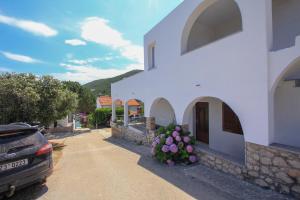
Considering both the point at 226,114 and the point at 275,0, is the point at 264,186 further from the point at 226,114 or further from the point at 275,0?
the point at 275,0

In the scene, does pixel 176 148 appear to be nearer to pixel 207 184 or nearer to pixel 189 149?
pixel 189 149

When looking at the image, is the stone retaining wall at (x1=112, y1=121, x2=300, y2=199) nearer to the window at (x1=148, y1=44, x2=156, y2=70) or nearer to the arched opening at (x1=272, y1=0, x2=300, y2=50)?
the arched opening at (x1=272, y1=0, x2=300, y2=50)

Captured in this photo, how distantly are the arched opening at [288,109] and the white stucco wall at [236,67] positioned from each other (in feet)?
3.90

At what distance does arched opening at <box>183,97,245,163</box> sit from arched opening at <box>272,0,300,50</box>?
303 centimetres

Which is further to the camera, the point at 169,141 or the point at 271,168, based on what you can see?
the point at 169,141

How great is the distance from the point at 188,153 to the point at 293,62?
163 inches

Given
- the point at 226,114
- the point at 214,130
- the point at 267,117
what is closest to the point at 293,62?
the point at 267,117

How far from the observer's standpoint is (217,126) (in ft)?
27.2

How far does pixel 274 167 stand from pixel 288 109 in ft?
7.00

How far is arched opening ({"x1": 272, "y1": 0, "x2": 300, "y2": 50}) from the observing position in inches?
220

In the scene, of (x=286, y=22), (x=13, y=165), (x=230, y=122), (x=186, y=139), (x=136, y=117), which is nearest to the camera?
(x=13, y=165)

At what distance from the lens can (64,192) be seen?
450 centimetres

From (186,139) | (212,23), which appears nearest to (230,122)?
(186,139)

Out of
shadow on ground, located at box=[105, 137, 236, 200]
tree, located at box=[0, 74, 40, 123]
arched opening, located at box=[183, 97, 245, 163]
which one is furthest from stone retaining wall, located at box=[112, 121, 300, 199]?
tree, located at box=[0, 74, 40, 123]
